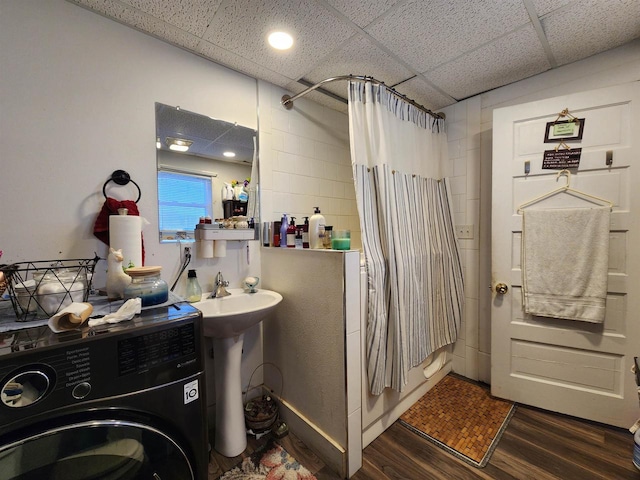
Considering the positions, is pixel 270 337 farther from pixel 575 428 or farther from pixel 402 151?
pixel 575 428

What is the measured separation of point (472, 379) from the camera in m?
2.14

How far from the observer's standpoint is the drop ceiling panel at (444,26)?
126 cm

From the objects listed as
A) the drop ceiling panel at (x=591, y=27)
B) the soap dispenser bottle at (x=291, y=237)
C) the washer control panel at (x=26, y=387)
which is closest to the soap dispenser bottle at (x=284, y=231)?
the soap dispenser bottle at (x=291, y=237)

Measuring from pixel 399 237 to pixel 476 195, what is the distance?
3.19 feet

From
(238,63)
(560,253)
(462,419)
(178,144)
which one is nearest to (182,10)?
(238,63)

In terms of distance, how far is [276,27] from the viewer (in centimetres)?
136

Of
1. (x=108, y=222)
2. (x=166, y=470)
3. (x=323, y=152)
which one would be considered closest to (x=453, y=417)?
(x=166, y=470)

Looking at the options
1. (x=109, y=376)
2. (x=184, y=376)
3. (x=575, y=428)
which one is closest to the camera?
(x=109, y=376)

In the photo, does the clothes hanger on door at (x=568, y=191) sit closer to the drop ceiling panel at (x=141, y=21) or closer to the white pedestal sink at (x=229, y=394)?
the white pedestal sink at (x=229, y=394)

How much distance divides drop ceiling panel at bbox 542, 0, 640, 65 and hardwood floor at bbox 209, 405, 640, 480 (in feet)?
7.26

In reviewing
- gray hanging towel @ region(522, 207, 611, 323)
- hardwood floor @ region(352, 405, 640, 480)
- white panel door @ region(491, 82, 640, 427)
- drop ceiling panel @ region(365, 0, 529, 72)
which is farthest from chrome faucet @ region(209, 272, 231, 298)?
gray hanging towel @ region(522, 207, 611, 323)

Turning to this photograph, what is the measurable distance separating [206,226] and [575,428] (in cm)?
246

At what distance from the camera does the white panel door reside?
4.97ft

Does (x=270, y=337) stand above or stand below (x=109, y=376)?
below
